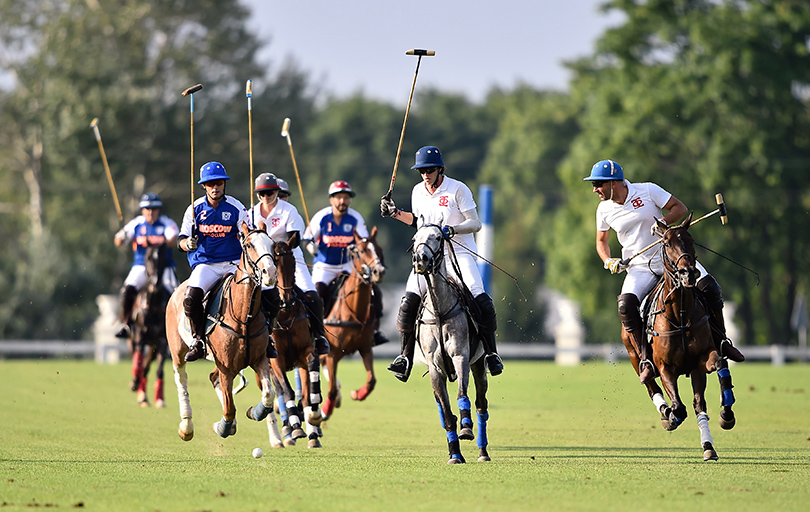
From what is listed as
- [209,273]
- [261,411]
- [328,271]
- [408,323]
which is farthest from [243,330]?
[328,271]

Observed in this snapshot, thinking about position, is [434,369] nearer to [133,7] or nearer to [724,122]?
[724,122]

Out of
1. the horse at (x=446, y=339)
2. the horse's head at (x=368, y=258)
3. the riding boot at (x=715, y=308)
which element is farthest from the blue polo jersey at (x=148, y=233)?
the riding boot at (x=715, y=308)

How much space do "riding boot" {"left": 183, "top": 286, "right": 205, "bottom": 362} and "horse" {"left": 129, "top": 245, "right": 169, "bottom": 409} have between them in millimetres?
6112

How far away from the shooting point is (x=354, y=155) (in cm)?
6831

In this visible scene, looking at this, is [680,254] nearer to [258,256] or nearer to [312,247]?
[258,256]

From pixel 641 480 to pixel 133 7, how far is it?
35.8 metres

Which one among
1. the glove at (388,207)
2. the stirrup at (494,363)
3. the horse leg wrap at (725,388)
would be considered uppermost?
the glove at (388,207)

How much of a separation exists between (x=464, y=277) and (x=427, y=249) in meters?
1.05

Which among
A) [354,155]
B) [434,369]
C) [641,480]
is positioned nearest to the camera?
[641,480]

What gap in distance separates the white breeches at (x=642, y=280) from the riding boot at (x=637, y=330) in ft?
0.31

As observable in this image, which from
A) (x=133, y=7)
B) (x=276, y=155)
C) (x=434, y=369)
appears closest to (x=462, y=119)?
(x=276, y=155)

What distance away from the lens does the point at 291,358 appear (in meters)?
12.9

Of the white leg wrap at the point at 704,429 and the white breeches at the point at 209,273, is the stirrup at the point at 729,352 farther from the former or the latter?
the white breeches at the point at 209,273

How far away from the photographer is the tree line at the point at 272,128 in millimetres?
38531
